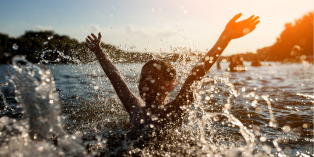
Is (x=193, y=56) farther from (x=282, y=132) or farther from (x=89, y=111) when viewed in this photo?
(x=89, y=111)

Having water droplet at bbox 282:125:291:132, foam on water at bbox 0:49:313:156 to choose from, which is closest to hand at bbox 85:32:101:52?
foam on water at bbox 0:49:313:156

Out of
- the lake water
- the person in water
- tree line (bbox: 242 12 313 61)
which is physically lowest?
the lake water

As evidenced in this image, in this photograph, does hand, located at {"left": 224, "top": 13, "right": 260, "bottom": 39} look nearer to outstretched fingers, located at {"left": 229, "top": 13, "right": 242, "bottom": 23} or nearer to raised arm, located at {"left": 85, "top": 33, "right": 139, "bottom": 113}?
outstretched fingers, located at {"left": 229, "top": 13, "right": 242, "bottom": 23}

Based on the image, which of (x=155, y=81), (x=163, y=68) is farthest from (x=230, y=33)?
(x=155, y=81)

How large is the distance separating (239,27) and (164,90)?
137 centimetres

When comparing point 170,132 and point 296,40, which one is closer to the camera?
point 170,132

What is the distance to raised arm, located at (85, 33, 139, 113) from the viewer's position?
319 cm

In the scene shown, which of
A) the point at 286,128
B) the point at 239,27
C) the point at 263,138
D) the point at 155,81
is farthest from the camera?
the point at 286,128

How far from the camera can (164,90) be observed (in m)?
2.94

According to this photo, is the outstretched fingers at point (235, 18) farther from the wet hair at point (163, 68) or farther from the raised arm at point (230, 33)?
the wet hair at point (163, 68)

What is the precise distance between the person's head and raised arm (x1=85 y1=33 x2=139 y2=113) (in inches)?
17.6

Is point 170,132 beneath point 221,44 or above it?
beneath

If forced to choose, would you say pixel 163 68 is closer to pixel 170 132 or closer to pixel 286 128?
pixel 170 132

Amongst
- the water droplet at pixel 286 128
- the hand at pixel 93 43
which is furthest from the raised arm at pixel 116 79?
the water droplet at pixel 286 128
